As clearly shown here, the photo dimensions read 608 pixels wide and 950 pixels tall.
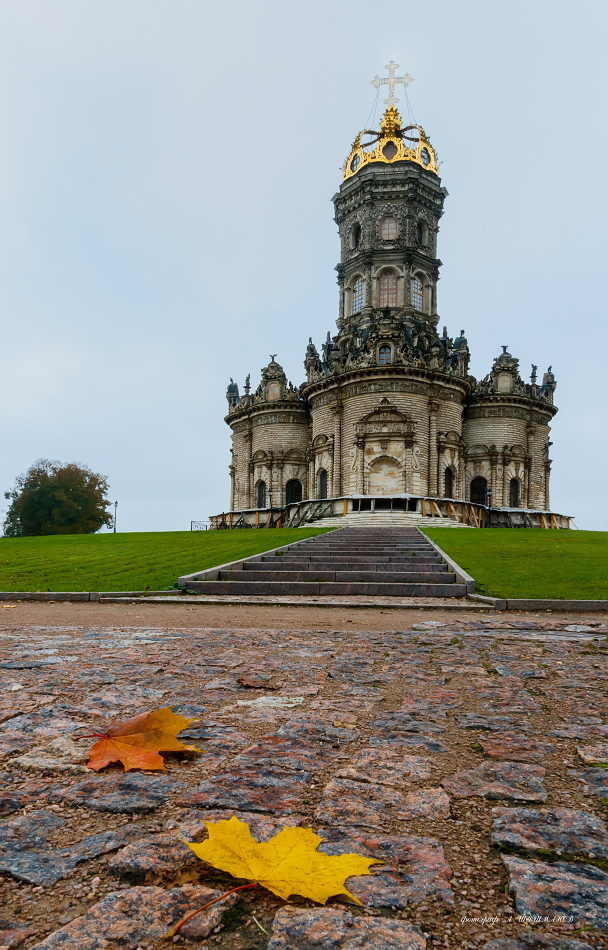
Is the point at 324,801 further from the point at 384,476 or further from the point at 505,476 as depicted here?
the point at 505,476

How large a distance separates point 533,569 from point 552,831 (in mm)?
13220

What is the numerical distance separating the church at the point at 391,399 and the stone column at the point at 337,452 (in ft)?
0.31

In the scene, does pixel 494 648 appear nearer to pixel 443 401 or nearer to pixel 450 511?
pixel 450 511

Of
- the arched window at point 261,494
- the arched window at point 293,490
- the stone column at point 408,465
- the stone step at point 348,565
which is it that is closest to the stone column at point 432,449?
the stone column at point 408,465

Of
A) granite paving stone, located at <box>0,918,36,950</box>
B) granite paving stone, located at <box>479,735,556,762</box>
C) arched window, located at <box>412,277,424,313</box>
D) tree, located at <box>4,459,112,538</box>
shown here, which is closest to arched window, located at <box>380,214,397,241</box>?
arched window, located at <box>412,277,424,313</box>

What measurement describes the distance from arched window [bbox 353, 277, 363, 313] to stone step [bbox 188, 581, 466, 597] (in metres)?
43.7

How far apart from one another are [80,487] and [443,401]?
109 feet

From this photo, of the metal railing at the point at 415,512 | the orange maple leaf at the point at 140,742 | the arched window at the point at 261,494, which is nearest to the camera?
the orange maple leaf at the point at 140,742

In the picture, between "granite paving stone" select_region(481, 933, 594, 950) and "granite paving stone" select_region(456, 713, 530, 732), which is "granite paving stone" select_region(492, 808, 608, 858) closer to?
"granite paving stone" select_region(481, 933, 594, 950)

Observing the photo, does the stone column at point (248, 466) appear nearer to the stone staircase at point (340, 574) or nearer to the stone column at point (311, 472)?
the stone column at point (311, 472)

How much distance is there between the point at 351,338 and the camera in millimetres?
51406

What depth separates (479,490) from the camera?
48531 millimetres

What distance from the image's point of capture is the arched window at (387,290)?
5203 centimetres

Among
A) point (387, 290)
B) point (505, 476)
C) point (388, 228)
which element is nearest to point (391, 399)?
point (505, 476)
